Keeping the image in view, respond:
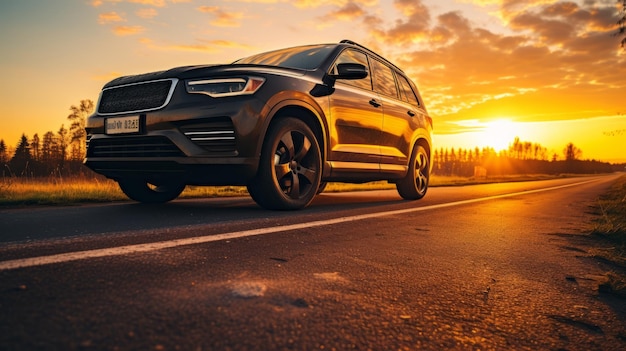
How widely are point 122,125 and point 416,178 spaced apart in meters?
5.15

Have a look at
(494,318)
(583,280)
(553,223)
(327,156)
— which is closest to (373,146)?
(327,156)

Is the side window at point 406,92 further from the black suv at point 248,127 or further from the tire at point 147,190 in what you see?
the tire at point 147,190

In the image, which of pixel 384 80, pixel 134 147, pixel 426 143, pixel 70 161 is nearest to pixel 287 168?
pixel 134 147

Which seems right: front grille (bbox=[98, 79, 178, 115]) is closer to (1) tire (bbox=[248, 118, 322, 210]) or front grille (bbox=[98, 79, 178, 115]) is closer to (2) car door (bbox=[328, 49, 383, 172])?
(1) tire (bbox=[248, 118, 322, 210])

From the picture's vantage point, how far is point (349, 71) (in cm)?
570

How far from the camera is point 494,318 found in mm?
2047

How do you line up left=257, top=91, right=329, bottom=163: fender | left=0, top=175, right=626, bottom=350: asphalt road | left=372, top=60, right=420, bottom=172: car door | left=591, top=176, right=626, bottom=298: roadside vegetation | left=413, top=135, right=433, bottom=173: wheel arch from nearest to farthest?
left=0, top=175, right=626, bottom=350: asphalt road, left=591, top=176, right=626, bottom=298: roadside vegetation, left=257, top=91, right=329, bottom=163: fender, left=372, top=60, right=420, bottom=172: car door, left=413, top=135, right=433, bottom=173: wheel arch

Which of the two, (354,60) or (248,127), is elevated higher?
(354,60)

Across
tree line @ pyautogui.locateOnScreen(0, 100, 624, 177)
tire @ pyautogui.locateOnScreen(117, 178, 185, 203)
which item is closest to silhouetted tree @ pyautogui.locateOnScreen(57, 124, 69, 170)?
tree line @ pyautogui.locateOnScreen(0, 100, 624, 177)

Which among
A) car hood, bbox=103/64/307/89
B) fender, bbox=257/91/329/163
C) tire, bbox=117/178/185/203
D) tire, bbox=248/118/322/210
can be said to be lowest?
tire, bbox=117/178/185/203

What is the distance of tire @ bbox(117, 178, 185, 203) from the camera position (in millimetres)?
6211

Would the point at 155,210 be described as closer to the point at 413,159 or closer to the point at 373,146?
the point at 373,146

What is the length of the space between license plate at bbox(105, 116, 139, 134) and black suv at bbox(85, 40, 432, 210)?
0.03 ft

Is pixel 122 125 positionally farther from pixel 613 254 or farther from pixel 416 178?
pixel 416 178
